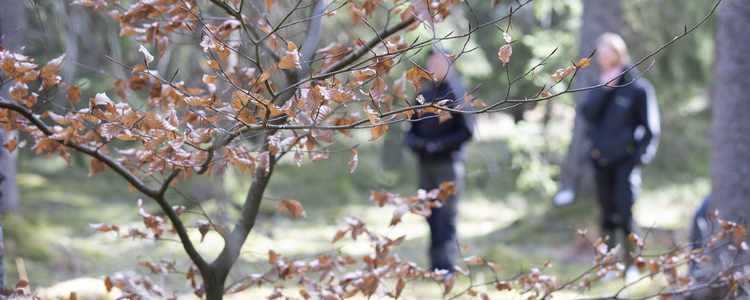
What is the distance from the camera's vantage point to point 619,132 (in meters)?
3.48

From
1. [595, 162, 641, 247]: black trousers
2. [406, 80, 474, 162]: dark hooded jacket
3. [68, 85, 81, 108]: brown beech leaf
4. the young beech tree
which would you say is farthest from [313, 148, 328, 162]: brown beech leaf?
[595, 162, 641, 247]: black trousers

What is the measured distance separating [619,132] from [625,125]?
63 millimetres

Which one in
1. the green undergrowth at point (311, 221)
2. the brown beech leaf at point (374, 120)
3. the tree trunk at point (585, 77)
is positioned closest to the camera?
the brown beech leaf at point (374, 120)

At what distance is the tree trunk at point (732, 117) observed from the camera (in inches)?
97.7

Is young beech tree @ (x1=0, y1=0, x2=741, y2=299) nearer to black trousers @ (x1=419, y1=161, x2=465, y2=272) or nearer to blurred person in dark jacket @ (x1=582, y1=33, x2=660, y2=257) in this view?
black trousers @ (x1=419, y1=161, x2=465, y2=272)

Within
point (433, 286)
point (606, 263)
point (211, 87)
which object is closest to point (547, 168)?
point (433, 286)

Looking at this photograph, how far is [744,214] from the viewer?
8.21ft

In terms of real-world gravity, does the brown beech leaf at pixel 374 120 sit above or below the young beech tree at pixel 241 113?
below

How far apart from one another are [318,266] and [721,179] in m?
2.10

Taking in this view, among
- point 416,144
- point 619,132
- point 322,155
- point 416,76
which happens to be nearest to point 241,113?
point 322,155

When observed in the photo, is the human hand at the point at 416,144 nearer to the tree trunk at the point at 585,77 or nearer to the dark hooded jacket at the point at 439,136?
the dark hooded jacket at the point at 439,136

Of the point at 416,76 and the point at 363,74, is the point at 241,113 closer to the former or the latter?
the point at 363,74

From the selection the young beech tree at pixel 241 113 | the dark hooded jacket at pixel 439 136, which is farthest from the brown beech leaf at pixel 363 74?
the dark hooded jacket at pixel 439 136

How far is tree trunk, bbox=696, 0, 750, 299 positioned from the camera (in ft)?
8.14
